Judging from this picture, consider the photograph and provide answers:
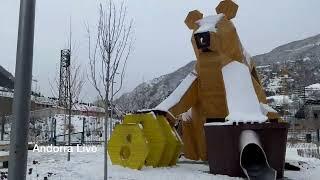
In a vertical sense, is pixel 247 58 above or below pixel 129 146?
above

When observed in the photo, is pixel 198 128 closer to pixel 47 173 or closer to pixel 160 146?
pixel 160 146

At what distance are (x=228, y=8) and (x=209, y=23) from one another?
1184mm

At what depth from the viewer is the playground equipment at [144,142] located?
39.3 ft

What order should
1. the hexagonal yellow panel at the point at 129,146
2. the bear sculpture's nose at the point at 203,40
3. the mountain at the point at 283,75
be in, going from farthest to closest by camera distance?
the mountain at the point at 283,75, the bear sculpture's nose at the point at 203,40, the hexagonal yellow panel at the point at 129,146

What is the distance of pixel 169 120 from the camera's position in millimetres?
13305

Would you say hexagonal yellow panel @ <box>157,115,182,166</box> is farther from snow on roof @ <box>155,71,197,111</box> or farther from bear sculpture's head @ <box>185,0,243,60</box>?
bear sculpture's head @ <box>185,0,243,60</box>

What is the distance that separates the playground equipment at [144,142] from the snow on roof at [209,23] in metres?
2.89

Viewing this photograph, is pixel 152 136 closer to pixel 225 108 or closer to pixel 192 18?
pixel 225 108

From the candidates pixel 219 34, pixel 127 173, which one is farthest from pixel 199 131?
pixel 127 173

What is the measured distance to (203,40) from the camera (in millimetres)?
13039

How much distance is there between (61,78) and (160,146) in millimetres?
10215

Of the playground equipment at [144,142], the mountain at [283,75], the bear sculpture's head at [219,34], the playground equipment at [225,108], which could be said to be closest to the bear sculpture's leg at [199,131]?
the playground equipment at [225,108]

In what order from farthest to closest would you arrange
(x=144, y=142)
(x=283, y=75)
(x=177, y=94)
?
(x=283, y=75) < (x=177, y=94) < (x=144, y=142)

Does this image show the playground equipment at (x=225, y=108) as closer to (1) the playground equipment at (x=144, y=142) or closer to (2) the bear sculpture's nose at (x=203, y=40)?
(2) the bear sculpture's nose at (x=203, y=40)
